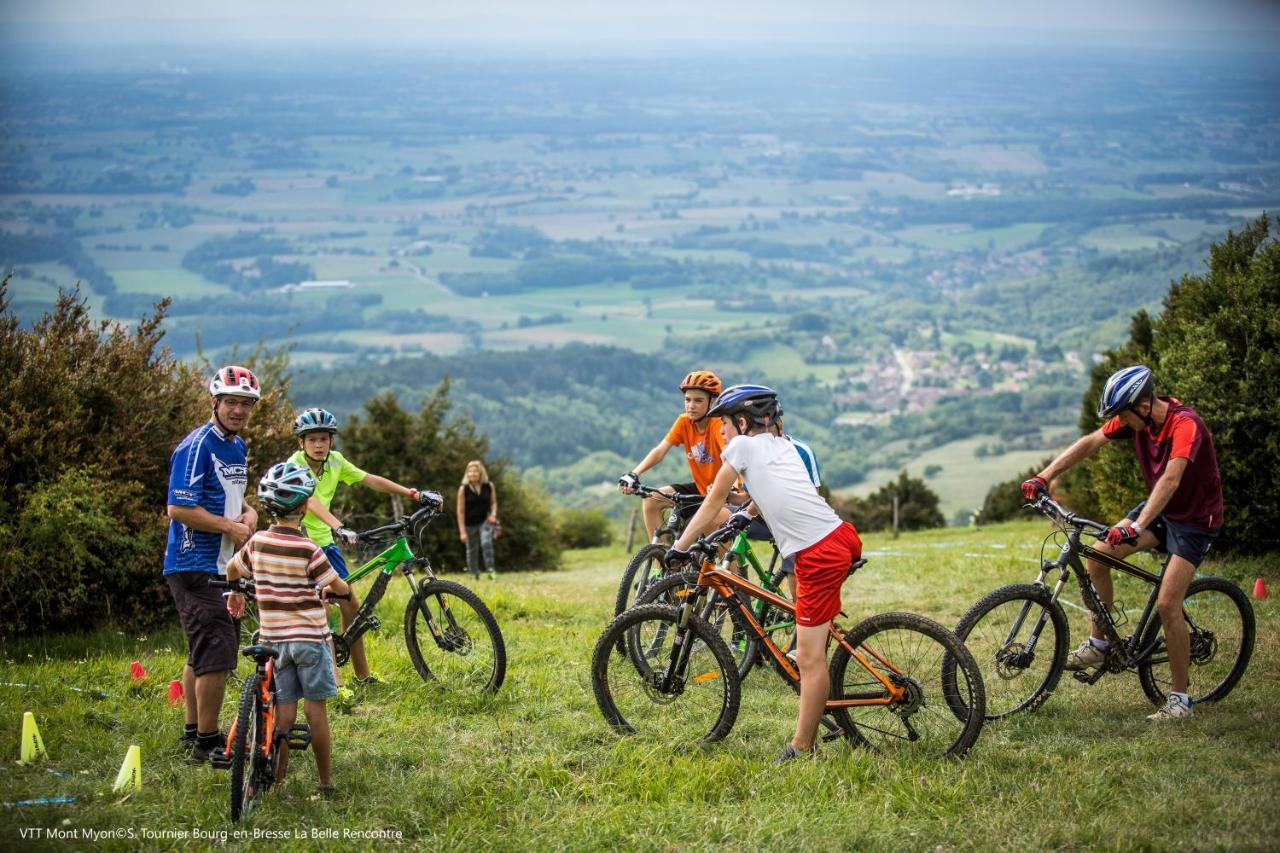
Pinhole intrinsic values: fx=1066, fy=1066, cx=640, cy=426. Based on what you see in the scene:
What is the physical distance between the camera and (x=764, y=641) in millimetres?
6734

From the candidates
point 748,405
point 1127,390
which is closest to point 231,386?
point 748,405

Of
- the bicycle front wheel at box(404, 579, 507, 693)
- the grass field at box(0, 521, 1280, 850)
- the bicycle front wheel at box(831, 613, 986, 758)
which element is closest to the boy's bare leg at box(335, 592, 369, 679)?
the grass field at box(0, 521, 1280, 850)

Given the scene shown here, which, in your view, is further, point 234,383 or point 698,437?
point 698,437

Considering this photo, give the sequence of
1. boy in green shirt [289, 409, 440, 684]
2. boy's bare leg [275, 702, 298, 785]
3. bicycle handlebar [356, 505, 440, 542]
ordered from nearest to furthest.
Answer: boy's bare leg [275, 702, 298, 785]
bicycle handlebar [356, 505, 440, 542]
boy in green shirt [289, 409, 440, 684]

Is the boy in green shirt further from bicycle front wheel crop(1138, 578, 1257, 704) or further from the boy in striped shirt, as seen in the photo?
bicycle front wheel crop(1138, 578, 1257, 704)

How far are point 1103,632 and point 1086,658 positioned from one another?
0.73 ft

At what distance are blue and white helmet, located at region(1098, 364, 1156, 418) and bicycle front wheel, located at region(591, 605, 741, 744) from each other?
9.81ft

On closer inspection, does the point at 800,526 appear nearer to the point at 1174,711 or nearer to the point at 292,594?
the point at 292,594

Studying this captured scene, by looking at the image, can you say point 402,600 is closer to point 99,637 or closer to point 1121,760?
point 99,637

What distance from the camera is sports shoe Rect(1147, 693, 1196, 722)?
7.06m

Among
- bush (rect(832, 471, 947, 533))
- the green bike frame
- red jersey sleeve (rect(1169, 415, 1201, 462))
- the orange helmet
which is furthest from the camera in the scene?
bush (rect(832, 471, 947, 533))

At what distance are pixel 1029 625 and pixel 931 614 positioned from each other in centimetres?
145

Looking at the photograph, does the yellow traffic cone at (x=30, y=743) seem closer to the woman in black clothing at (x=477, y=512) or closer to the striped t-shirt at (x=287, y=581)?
the striped t-shirt at (x=287, y=581)

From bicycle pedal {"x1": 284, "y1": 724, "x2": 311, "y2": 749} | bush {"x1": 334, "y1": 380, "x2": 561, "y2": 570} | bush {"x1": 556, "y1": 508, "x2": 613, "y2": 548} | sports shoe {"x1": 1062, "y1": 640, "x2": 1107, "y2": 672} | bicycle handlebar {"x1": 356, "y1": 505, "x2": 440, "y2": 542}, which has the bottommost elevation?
bush {"x1": 556, "y1": 508, "x2": 613, "y2": 548}
